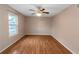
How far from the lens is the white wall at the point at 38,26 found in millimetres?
10945

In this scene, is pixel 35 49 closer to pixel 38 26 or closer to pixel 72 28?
pixel 72 28

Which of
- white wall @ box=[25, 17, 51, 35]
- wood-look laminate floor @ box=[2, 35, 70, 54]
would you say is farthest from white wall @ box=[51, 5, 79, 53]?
A: white wall @ box=[25, 17, 51, 35]

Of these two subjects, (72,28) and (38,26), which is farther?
(38,26)

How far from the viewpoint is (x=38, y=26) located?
11.1 m

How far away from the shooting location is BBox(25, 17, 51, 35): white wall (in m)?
10.9

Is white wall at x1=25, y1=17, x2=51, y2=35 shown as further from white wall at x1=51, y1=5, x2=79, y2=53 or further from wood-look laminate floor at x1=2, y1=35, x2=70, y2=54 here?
white wall at x1=51, y1=5, x2=79, y2=53

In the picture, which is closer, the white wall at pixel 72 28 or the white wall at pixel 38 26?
the white wall at pixel 72 28

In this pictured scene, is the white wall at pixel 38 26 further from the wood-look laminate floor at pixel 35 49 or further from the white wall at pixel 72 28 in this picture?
the white wall at pixel 72 28

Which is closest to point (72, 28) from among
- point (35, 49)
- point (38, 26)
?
point (35, 49)

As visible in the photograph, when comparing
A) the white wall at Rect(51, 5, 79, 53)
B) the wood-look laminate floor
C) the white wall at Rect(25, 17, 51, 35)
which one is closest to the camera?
the white wall at Rect(51, 5, 79, 53)

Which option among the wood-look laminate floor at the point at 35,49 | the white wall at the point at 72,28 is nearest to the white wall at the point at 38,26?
the wood-look laminate floor at the point at 35,49
